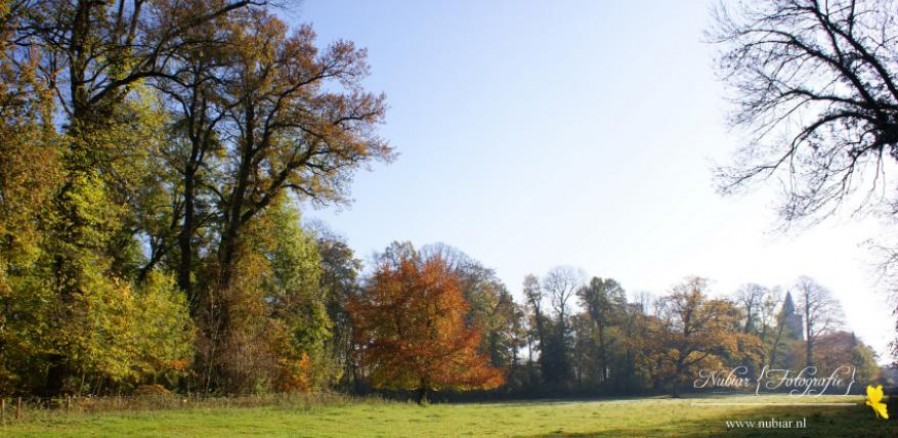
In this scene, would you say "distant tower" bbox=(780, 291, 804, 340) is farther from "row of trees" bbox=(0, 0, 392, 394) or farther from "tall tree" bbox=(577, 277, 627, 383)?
"row of trees" bbox=(0, 0, 392, 394)

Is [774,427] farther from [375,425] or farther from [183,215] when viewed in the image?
[183,215]

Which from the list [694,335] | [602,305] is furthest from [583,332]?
[694,335]

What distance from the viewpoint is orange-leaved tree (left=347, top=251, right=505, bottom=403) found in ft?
101

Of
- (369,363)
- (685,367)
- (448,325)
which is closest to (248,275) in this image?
(369,363)

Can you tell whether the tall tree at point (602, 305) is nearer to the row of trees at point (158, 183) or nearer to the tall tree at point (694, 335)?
the tall tree at point (694, 335)

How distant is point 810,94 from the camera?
13.0 meters

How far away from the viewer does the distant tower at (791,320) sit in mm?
65994

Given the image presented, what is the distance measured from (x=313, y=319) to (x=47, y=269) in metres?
20.1

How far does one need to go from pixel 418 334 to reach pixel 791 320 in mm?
66576

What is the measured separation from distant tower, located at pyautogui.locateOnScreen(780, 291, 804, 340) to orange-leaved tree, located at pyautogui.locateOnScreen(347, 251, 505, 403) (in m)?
46.1

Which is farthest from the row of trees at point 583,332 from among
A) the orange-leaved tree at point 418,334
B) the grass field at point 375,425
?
the grass field at point 375,425

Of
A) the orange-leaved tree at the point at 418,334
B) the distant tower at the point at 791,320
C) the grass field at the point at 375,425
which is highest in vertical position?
the distant tower at the point at 791,320

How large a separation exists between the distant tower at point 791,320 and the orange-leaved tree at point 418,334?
1815 inches

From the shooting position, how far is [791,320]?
261ft
